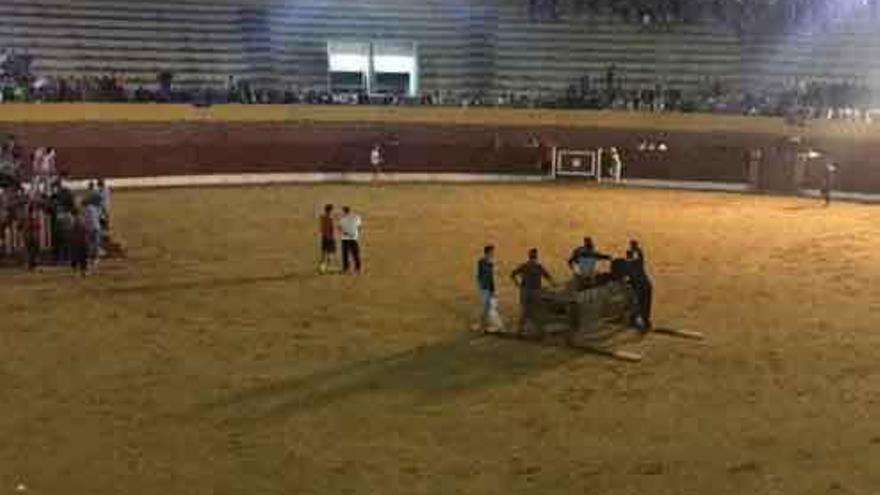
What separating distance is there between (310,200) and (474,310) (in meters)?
12.5

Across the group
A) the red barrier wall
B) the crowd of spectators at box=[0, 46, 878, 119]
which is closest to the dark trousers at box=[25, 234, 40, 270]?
the red barrier wall

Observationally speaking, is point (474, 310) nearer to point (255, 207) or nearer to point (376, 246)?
point (376, 246)

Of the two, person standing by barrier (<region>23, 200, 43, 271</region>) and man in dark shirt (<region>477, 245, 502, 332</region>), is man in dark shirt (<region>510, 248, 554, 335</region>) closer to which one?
man in dark shirt (<region>477, 245, 502, 332</region>)

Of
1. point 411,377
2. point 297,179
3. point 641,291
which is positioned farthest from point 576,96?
point 411,377

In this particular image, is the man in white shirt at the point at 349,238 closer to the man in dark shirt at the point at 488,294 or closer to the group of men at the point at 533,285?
the group of men at the point at 533,285

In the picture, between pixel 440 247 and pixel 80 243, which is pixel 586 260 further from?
pixel 80 243

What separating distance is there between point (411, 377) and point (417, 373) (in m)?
0.17

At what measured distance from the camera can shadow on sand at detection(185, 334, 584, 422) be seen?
36.7ft

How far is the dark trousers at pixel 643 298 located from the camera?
14492 millimetres

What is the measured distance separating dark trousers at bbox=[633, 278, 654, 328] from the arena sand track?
631 millimetres

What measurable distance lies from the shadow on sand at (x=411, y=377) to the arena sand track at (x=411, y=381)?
34mm

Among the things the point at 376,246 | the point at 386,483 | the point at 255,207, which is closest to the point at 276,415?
the point at 386,483

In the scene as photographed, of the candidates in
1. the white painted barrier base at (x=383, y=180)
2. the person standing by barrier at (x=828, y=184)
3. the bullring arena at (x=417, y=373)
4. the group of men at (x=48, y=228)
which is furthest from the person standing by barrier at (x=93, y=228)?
the person standing by barrier at (x=828, y=184)

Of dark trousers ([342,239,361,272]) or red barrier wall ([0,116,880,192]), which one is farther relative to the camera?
red barrier wall ([0,116,880,192])
